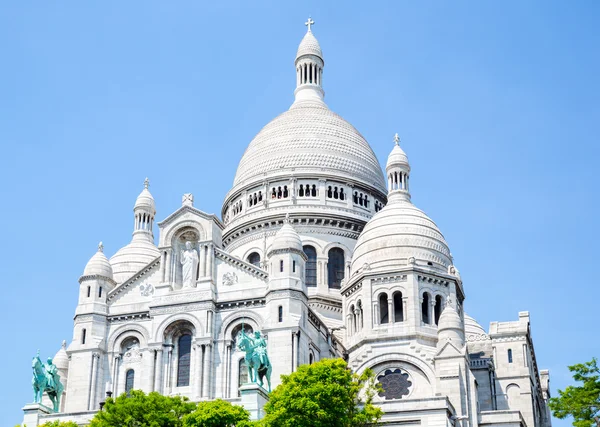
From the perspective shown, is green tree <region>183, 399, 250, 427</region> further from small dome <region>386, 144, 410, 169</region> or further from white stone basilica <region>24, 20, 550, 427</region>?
small dome <region>386, 144, 410, 169</region>

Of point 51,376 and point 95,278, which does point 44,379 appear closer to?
point 51,376

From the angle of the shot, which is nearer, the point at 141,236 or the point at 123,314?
the point at 123,314

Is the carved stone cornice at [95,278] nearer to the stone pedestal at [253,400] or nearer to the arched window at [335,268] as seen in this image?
the stone pedestal at [253,400]

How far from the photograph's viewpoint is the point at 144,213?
98438 millimetres

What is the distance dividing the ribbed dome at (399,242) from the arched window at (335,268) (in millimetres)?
6485

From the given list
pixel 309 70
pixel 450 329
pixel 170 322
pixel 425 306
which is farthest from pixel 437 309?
pixel 309 70

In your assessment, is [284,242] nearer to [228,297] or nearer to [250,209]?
[228,297]

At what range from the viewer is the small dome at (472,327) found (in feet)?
299

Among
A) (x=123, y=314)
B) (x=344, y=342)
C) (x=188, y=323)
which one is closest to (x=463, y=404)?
(x=344, y=342)

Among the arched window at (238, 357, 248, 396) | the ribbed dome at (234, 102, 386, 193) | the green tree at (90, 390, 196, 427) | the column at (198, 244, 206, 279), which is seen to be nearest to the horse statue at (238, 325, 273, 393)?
the arched window at (238, 357, 248, 396)

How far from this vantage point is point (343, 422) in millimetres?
60719

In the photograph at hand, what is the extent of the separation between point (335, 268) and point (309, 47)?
→ 2649cm

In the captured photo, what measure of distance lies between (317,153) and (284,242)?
24661 millimetres

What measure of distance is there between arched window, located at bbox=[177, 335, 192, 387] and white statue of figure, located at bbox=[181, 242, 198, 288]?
3614mm
